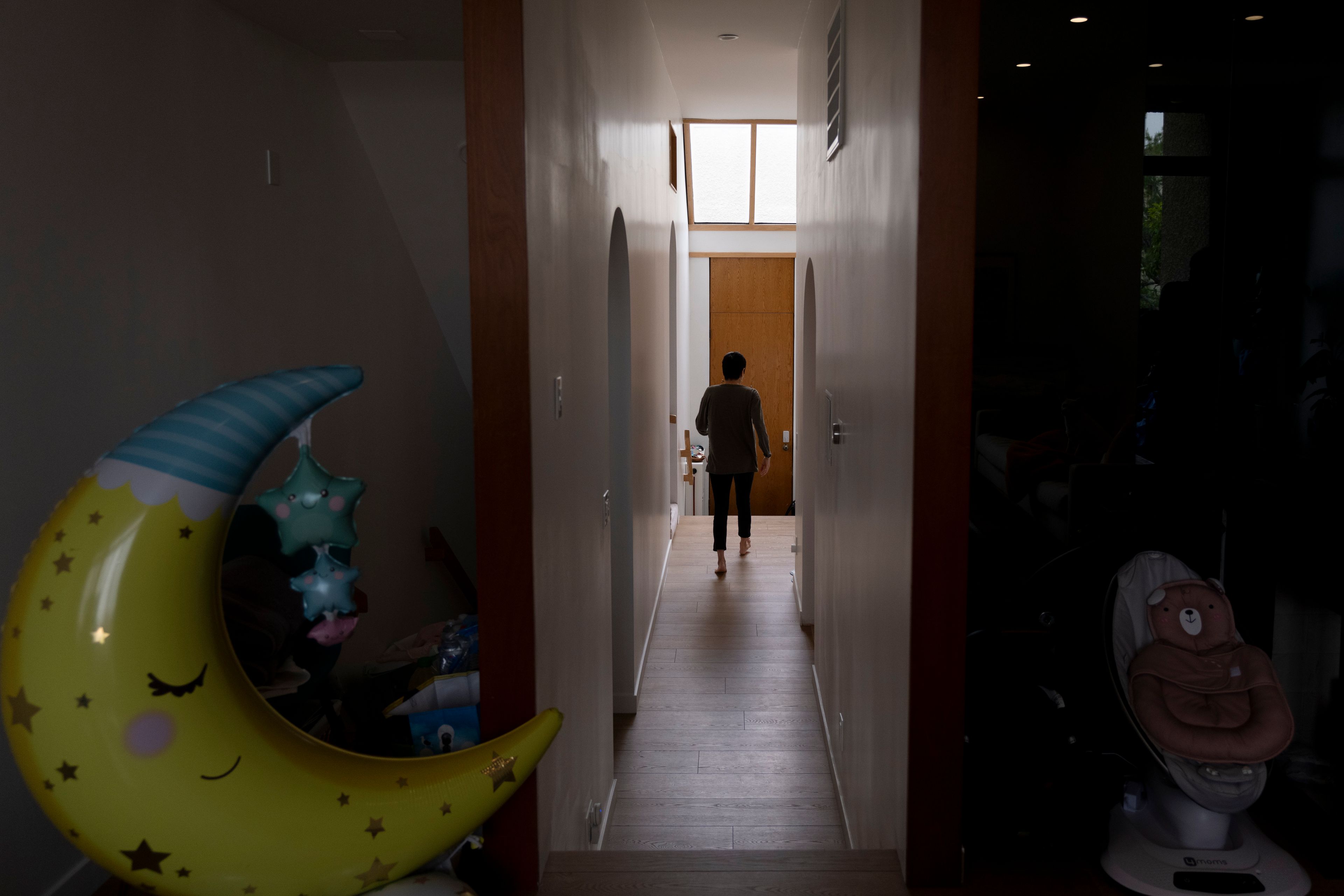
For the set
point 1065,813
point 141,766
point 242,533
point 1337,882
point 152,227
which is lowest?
point 1337,882

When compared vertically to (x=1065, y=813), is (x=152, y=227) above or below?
above

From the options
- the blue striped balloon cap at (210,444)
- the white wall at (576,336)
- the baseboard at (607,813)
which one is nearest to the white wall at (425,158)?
the white wall at (576,336)

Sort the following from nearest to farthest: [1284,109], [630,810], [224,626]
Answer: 1. [224,626]
2. [1284,109]
3. [630,810]

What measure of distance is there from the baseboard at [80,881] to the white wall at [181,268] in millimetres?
18

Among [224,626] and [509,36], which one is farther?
[509,36]

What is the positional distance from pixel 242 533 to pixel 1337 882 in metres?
2.77

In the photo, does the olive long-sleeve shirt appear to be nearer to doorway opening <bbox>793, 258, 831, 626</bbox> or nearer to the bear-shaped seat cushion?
doorway opening <bbox>793, 258, 831, 626</bbox>

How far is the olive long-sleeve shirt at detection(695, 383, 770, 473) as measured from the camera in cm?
675

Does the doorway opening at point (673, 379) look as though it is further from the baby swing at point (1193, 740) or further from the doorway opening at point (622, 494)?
the baby swing at point (1193, 740)

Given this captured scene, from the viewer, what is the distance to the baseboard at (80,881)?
2.47m

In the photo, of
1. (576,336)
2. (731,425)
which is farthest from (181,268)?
(731,425)

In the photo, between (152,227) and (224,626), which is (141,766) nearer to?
(224,626)

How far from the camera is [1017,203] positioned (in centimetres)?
255

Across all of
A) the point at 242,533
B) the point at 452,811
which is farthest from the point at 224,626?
the point at 242,533
